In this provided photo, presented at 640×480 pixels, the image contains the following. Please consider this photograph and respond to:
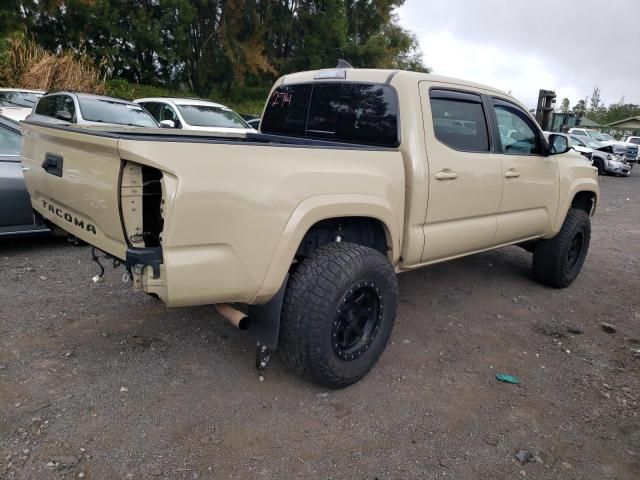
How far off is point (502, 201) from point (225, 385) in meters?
2.59

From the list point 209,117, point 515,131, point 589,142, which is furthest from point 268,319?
point 589,142

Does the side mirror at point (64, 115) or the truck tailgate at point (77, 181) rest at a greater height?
the side mirror at point (64, 115)

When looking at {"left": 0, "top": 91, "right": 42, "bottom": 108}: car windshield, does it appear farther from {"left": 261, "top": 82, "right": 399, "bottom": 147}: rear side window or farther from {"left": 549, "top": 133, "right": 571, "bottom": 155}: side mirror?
{"left": 549, "top": 133, "right": 571, "bottom": 155}: side mirror

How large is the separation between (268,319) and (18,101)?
9288 mm

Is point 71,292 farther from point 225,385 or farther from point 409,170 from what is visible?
point 409,170

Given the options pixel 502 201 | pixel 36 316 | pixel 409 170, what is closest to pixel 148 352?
pixel 36 316

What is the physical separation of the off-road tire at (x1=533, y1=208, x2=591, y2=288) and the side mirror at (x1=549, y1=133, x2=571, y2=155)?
846mm

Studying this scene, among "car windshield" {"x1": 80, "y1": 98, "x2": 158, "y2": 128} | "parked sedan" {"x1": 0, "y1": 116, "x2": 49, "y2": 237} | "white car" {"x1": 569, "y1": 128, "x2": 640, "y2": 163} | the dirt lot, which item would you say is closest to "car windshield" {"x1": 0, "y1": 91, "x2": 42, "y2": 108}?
"car windshield" {"x1": 80, "y1": 98, "x2": 158, "y2": 128}

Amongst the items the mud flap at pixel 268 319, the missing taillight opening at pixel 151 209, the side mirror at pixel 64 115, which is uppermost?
the side mirror at pixel 64 115

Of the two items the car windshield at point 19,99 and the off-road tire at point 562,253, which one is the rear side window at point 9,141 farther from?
the off-road tire at point 562,253

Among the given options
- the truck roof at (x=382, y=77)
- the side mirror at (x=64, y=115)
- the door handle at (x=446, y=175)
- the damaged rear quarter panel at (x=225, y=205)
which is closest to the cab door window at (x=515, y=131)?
the truck roof at (x=382, y=77)

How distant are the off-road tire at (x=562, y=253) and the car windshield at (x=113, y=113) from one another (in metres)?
6.05

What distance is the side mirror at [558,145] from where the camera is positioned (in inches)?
177

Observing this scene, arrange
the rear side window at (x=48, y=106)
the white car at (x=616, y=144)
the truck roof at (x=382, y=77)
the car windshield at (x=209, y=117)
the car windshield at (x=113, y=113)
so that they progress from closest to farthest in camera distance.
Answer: the truck roof at (x=382, y=77) → the car windshield at (x=113, y=113) → the rear side window at (x=48, y=106) → the car windshield at (x=209, y=117) → the white car at (x=616, y=144)
